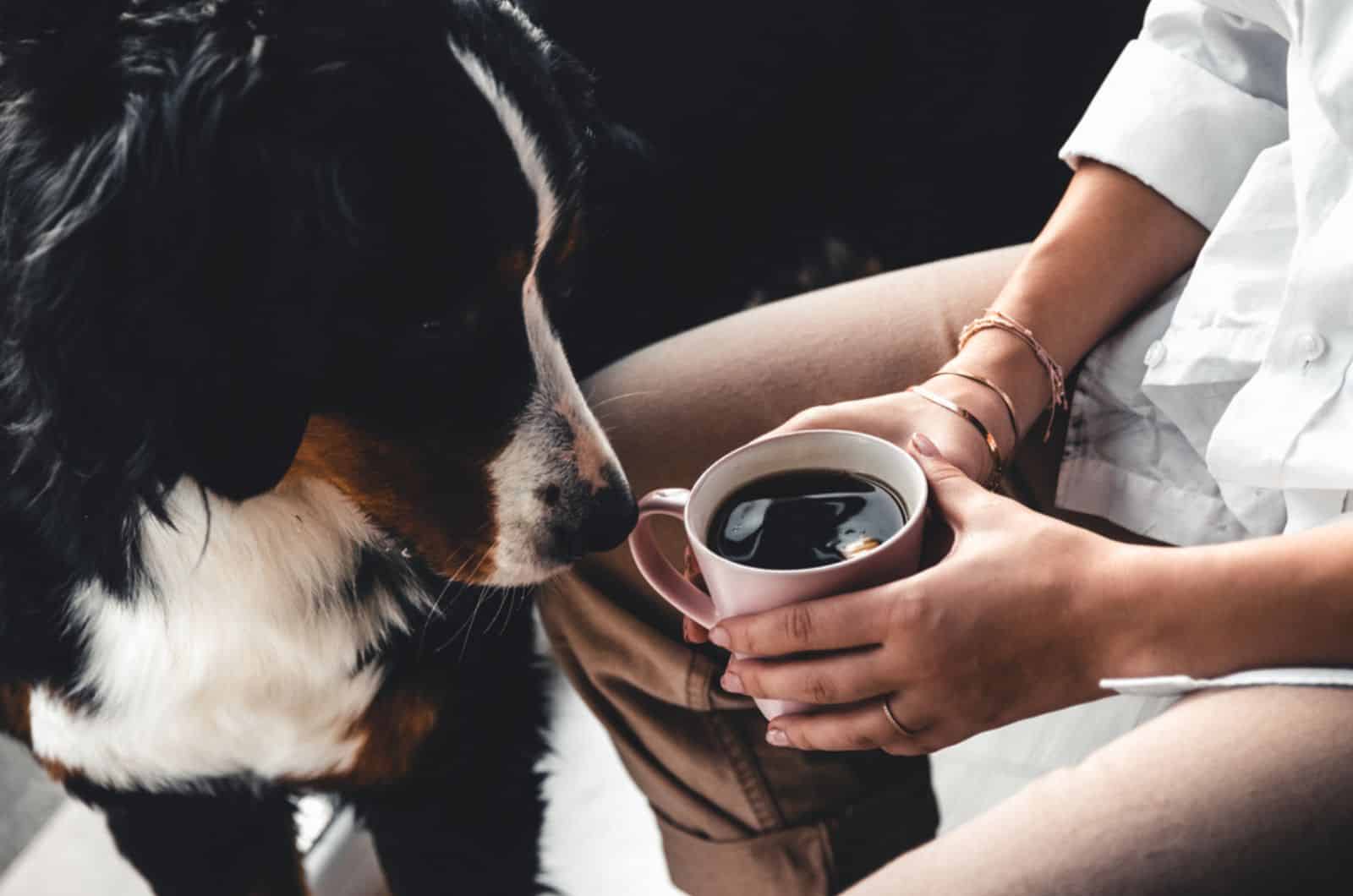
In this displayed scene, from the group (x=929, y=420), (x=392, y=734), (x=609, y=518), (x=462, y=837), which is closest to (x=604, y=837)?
(x=462, y=837)

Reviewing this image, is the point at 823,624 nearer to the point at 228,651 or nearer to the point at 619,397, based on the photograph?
the point at 619,397

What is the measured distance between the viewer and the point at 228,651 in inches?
34.3

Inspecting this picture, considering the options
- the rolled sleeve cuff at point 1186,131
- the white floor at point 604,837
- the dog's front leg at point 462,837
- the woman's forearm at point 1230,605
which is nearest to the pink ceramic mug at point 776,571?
the woman's forearm at point 1230,605

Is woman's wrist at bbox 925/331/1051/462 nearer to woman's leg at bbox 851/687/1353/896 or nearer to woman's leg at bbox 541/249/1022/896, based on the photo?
woman's leg at bbox 541/249/1022/896

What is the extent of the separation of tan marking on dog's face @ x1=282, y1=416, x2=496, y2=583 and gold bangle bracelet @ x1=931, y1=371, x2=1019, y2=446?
31cm

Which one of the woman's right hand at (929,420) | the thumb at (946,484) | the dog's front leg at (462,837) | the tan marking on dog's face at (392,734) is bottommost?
the dog's front leg at (462,837)

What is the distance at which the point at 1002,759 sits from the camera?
126cm

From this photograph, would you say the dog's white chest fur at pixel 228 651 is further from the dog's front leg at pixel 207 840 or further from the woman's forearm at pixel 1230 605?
the woman's forearm at pixel 1230 605

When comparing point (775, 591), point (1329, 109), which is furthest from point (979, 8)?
point (775, 591)

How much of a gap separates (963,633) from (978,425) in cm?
19

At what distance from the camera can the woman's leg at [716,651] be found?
34.9 inches

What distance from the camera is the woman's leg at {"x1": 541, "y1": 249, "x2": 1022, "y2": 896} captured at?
0.89 meters

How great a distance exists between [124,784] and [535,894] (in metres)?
0.43

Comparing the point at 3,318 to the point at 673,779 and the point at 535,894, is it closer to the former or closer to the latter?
the point at 673,779
